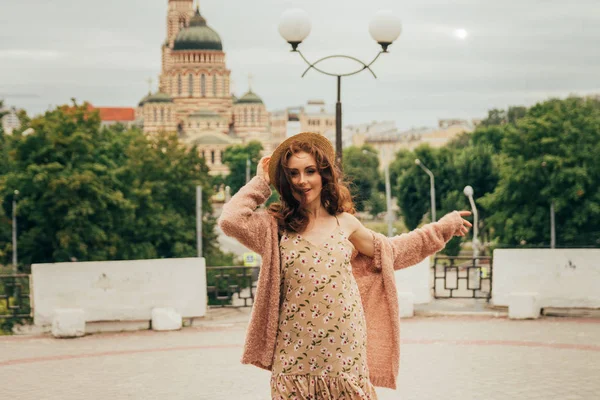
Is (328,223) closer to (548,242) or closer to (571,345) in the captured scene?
(571,345)

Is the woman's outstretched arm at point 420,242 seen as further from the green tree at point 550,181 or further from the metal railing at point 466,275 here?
the green tree at point 550,181

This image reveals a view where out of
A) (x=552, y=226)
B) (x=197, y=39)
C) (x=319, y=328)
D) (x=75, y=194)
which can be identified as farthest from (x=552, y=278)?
(x=197, y=39)

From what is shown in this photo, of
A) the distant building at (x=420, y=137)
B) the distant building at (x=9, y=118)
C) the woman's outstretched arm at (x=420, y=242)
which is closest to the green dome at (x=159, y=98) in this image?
the distant building at (x=420, y=137)

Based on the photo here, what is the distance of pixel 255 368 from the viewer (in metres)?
10.3

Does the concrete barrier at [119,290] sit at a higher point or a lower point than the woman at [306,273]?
lower

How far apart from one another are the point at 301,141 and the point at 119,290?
32.3ft

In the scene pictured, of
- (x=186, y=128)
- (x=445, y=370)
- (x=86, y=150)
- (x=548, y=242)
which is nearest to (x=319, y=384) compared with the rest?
(x=445, y=370)

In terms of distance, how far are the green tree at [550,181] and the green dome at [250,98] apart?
142719 mm

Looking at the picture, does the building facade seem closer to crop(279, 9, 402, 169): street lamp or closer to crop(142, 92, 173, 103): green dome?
crop(142, 92, 173, 103): green dome

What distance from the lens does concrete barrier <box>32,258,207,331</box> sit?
1391 cm

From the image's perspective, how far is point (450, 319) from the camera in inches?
579

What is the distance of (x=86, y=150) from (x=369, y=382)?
129 ft

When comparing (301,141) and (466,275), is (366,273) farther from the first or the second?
(466,275)

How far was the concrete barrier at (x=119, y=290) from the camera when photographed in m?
13.9
